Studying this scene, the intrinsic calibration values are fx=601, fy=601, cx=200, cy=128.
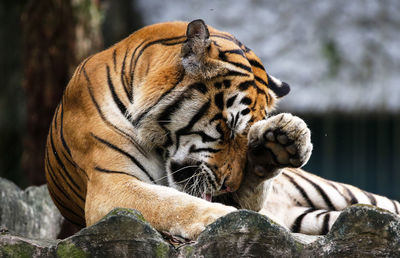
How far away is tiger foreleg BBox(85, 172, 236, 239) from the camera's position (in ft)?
6.17

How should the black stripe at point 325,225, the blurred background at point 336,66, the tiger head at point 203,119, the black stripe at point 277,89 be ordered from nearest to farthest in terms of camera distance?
the tiger head at point 203,119 → the black stripe at point 277,89 → the black stripe at point 325,225 → the blurred background at point 336,66

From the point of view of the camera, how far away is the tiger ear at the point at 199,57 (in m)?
2.28

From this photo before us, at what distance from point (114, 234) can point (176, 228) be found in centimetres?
46

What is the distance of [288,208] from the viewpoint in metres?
3.06

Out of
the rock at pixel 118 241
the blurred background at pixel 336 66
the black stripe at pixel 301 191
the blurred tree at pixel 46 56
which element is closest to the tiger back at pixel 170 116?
the rock at pixel 118 241

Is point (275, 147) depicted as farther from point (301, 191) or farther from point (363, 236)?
point (301, 191)

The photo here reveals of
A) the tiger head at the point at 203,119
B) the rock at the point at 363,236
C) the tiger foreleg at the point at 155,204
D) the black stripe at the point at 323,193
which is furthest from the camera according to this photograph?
the black stripe at the point at 323,193

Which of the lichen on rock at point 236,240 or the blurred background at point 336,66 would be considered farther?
the blurred background at point 336,66

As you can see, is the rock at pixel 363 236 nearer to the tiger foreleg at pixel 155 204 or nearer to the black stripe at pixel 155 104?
the tiger foreleg at pixel 155 204

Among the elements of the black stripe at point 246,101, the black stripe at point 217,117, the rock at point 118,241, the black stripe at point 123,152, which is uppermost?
the black stripe at point 246,101

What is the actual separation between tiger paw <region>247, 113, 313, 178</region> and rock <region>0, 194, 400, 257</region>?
0.59 m

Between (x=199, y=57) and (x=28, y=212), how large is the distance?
1442 millimetres

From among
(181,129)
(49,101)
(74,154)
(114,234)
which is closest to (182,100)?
(181,129)

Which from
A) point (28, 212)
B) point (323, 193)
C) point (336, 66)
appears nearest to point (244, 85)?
point (323, 193)
